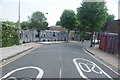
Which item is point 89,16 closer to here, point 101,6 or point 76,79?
point 101,6

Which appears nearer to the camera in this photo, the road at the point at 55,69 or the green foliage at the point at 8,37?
the road at the point at 55,69

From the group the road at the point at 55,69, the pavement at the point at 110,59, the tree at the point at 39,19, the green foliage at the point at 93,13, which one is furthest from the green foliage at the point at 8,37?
the tree at the point at 39,19

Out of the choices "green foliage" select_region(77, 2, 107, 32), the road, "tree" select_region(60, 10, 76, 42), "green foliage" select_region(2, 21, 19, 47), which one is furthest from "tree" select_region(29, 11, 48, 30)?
the road

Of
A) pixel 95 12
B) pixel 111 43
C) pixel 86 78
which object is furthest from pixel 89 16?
pixel 86 78

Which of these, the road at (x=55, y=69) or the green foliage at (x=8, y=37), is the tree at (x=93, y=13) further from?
the road at (x=55, y=69)

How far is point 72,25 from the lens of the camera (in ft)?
212

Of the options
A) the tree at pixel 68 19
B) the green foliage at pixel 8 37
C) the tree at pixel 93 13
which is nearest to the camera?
the green foliage at pixel 8 37

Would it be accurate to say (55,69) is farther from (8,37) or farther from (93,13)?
(93,13)

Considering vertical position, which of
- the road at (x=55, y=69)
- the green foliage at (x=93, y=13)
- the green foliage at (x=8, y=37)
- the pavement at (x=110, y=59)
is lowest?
the pavement at (x=110, y=59)

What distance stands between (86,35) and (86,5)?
164 feet

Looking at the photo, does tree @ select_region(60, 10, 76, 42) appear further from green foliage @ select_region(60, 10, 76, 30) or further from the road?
the road

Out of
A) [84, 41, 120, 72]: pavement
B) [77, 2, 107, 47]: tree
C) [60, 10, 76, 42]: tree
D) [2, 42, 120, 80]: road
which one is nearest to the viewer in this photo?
[2, 42, 120, 80]: road

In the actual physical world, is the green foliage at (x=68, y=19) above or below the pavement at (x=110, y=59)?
above

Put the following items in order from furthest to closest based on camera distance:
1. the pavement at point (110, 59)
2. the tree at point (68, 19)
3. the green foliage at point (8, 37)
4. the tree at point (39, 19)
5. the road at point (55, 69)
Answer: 1. the tree at point (68, 19)
2. the tree at point (39, 19)
3. the green foliage at point (8, 37)
4. the pavement at point (110, 59)
5. the road at point (55, 69)
